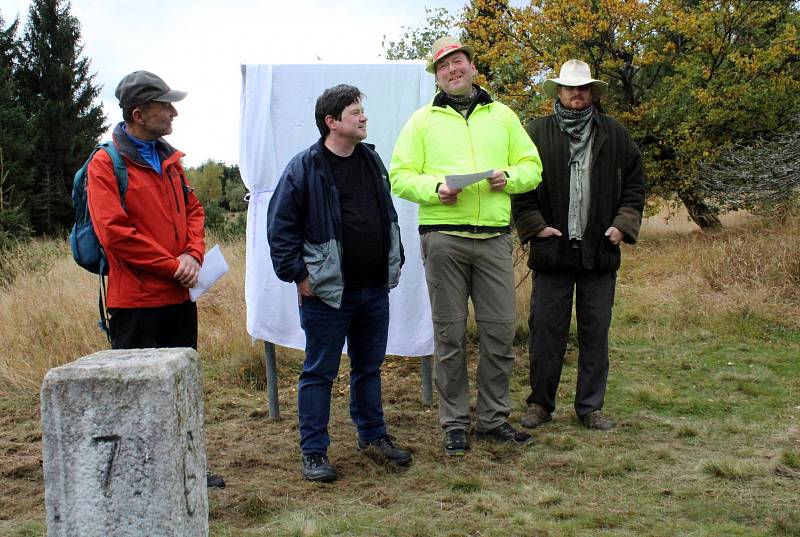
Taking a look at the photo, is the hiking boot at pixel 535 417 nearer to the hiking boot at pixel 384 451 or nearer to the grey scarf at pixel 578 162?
the hiking boot at pixel 384 451

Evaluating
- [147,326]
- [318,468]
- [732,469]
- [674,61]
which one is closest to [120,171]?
[147,326]

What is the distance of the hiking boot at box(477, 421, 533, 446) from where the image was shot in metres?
4.70

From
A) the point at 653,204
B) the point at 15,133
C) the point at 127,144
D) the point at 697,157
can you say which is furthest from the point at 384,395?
the point at 15,133

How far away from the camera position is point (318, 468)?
429cm

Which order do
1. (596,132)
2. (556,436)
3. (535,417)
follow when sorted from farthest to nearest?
(535,417), (596,132), (556,436)

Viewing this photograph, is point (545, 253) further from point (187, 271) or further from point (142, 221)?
point (142, 221)

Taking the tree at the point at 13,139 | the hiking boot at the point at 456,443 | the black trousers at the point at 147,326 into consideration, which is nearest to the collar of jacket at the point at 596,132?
the hiking boot at the point at 456,443

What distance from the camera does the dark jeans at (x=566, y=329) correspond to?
197 inches

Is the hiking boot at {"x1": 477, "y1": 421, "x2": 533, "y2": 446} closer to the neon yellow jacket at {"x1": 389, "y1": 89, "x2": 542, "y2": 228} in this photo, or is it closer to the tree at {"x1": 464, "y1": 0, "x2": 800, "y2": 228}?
the neon yellow jacket at {"x1": 389, "y1": 89, "x2": 542, "y2": 228}

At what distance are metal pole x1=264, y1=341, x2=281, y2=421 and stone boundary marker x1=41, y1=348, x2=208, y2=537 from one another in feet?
10.2

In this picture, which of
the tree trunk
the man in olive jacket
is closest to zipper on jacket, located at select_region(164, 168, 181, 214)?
the man in olive jacket

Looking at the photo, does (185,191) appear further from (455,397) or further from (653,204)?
(653,204)

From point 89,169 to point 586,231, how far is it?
2.82m

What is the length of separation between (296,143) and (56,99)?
90.6 feet
